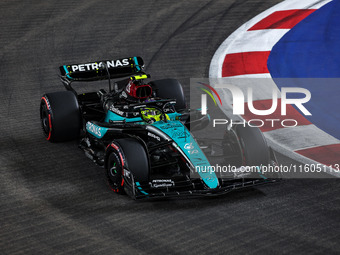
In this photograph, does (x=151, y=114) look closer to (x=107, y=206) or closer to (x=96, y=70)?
(x=107, y=206)

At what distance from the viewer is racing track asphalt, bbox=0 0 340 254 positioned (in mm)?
5297

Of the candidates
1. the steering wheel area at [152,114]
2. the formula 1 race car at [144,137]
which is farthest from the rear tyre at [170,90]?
the steering wheel area at [152,114]

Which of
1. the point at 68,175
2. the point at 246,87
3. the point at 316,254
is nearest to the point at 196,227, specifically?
the point at 316,254

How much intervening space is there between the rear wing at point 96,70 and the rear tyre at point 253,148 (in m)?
2.72

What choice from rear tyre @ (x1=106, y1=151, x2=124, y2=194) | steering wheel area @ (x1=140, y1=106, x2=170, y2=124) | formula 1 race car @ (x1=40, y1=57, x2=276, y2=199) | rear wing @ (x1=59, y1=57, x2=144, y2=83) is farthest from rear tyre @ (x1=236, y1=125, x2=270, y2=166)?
rear wing @ (x1=59, y1=57, x2=144, y2=83)

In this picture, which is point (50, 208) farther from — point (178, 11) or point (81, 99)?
point (178, 11)

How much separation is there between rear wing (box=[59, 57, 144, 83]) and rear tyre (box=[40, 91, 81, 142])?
0.58m

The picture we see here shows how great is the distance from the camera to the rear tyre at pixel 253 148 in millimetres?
6579

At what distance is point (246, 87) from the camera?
33.1 feet

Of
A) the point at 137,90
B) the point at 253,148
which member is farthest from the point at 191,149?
the point at 137,90

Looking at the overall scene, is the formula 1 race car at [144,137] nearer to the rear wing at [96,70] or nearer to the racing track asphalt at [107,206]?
the rear wing at [96,70]

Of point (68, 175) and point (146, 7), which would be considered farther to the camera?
point (146, 7)

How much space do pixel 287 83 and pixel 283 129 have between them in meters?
2.04

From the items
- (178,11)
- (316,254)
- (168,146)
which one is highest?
(178,11)
